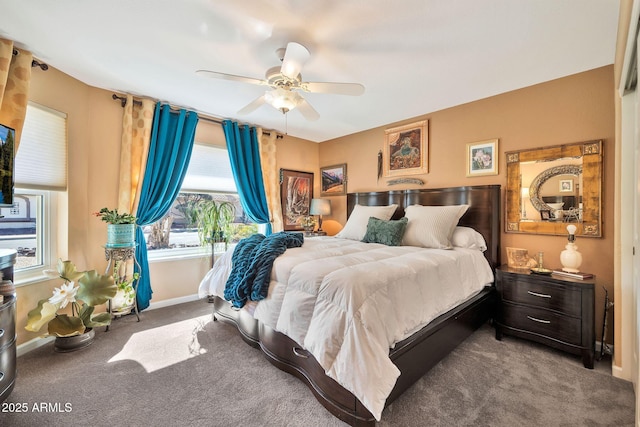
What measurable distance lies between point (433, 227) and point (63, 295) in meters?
3.46

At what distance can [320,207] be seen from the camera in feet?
15.0

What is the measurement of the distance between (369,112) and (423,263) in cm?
231

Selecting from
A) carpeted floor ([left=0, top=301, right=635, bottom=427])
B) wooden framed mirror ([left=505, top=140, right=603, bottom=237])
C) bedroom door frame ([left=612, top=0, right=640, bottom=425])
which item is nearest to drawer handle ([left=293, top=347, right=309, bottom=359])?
carpeted floor ([left=0, top=301, right=635, bottom=427])

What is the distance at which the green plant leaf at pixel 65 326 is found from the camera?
228 centimetres

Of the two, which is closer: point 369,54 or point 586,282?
point 586,282

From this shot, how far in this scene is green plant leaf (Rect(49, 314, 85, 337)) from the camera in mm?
2279

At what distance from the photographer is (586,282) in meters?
2.13

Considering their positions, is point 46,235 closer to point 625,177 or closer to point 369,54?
point 369,54

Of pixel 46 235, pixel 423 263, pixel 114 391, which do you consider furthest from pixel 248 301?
pixel 46 235

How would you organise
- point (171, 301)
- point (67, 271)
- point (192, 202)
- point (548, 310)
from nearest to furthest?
point (548, 310) → point (67, 271) → point (171, 301) → point (192, 202)

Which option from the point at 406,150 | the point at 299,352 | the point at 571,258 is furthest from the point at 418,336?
the point at 406,150

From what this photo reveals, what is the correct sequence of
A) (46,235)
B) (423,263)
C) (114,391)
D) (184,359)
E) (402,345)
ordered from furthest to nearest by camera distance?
1. (46,235)
2. (184,359)
3. (423,263)
4. (114,391)
5. (402,345)

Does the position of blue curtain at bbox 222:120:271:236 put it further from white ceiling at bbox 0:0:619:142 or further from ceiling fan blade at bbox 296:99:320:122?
ceiling fan blade at bbox 296:99:320:122

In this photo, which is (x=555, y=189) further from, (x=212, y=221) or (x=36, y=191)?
(x=36, y=191)
